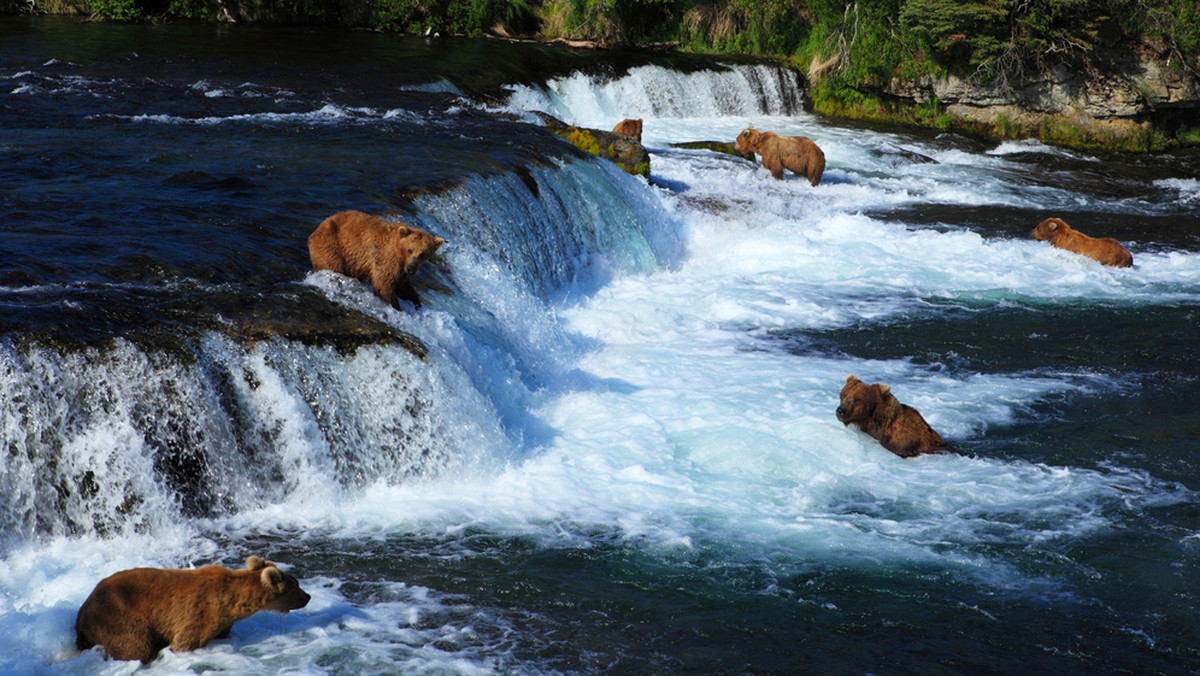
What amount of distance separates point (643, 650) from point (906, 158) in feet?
54.9

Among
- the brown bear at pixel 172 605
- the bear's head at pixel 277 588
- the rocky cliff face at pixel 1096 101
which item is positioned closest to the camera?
the brown bear at pixel 172 605

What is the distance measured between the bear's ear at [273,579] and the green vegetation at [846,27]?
21431 millimetres

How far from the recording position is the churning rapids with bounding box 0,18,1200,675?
16.3 feet

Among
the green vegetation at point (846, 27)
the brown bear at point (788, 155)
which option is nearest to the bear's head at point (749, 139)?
the brown bear at point (788, 155)

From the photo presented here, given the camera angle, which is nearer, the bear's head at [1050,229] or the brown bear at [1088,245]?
the brown bear at [1088,245]

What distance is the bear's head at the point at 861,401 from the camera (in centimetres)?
708

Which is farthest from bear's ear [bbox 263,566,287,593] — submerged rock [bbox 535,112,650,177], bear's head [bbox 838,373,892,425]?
submerged rock [bbox 535,112,650,177]

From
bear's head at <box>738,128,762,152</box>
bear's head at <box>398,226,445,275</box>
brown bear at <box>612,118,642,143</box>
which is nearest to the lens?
bear's head at <box>398,226,445,275</box>

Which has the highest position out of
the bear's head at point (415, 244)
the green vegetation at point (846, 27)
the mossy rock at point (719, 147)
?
the green vegetation at point (846, 27)

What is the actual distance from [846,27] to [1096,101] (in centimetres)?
616

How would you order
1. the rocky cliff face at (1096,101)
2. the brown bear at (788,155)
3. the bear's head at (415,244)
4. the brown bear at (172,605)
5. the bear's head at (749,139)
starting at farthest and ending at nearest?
the rocky cliff face at (1096,101)
the bear's head at (749,139)
the brown bear at (788,155)
the bear's head at (415,244)
the brown bear at (172,605)

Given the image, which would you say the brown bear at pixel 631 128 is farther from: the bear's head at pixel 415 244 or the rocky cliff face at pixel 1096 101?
the rocky cliff face at pixel 1096 101

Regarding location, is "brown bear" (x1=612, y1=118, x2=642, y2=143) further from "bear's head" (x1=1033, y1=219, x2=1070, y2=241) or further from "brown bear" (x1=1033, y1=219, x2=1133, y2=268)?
"brown bear" (x1=1033, y1=219, x2=1133, y2=268)

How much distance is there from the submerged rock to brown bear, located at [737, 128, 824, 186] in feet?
8.48
